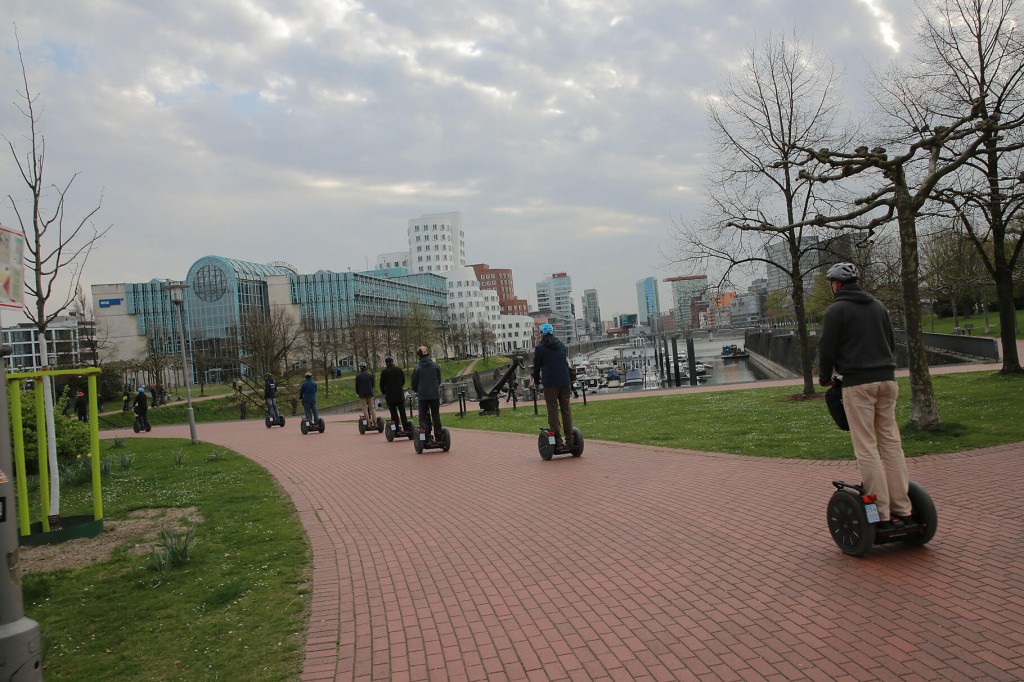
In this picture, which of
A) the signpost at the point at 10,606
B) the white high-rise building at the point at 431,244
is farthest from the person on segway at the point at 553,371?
the white high-rise building at the point at 431,244

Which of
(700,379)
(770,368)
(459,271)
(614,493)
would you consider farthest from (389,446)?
(459,271)

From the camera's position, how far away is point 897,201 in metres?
10.5

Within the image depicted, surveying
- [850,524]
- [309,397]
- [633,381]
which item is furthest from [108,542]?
[633,381]

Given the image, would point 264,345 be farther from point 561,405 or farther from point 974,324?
point 974,324

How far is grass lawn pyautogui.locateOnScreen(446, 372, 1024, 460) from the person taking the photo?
960 cm

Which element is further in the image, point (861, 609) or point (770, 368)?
point (770, 368)

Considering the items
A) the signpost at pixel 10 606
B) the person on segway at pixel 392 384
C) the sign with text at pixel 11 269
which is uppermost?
the sign with text at pixel 11 269

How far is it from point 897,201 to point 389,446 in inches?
434

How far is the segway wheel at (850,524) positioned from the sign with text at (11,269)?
5.61 metres

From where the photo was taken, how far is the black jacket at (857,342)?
5.02 metres

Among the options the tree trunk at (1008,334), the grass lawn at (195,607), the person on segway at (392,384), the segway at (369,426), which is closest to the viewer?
the grass lawn at (195,607)

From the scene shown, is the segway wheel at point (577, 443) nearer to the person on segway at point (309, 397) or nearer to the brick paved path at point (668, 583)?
the brick paved path at point (668, 583)

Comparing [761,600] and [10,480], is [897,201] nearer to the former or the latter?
[761,600]

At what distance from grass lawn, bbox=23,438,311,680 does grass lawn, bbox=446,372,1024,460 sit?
6.76m
